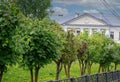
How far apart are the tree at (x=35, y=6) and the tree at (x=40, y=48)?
185 feet

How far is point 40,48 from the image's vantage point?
16656 millimetres

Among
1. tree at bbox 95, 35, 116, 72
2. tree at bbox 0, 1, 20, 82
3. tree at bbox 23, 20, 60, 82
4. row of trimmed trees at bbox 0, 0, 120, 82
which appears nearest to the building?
row of trimmed trees at bbox 0, 0, 120, 82

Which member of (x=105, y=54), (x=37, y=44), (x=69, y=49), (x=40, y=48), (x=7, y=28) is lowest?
(x=105, y=54)

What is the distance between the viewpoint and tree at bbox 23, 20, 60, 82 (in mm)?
16516

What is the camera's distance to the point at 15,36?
11.7 meters

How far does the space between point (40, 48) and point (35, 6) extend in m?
58.0

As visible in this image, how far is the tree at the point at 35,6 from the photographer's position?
2899 inches

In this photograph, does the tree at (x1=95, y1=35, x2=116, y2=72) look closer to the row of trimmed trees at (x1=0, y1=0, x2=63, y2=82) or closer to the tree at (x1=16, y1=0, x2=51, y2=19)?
the row of trimmed trees at (x1=0, y1=0, x2=63, y2=82)

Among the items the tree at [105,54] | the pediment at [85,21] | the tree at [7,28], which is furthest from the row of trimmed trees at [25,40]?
the pediment at [85,21]

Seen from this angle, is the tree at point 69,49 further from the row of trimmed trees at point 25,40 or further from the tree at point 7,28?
the tree at point 7,28

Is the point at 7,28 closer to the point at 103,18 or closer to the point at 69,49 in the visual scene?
the point at 69,49

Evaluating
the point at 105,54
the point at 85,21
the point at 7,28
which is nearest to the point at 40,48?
the point at 7,28

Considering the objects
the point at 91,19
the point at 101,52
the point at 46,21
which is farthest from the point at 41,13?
the point at 46,21

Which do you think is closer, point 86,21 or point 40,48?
point 40,48
